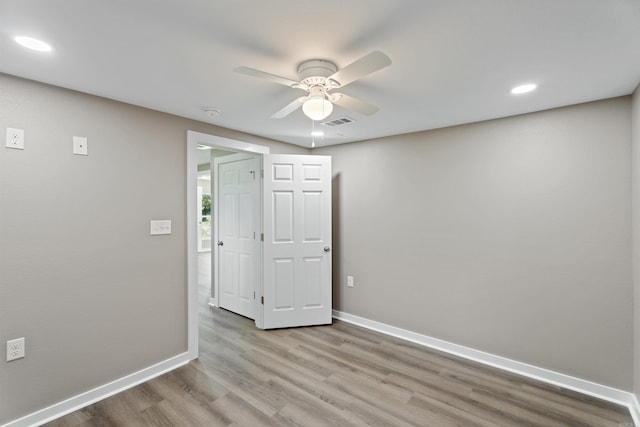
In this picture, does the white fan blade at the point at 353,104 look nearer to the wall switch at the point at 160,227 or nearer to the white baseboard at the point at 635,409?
the wall switch at the point at 160,227

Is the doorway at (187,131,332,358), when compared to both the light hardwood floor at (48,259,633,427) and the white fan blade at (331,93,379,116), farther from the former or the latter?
the white fan blade at (331,93,379,116)

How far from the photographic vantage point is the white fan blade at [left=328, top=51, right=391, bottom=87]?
1250mm

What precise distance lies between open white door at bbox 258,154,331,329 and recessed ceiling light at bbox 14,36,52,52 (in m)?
2.09

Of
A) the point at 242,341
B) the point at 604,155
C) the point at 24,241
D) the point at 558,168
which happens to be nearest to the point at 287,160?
the point at 242,341

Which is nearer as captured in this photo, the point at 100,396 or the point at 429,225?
the point at 100,396

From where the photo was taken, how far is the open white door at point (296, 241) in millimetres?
3473

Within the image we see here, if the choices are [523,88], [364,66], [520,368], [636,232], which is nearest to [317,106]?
[364,66]

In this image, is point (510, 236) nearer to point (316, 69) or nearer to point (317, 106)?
point (317, 106)

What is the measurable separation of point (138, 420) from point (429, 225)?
116 inches

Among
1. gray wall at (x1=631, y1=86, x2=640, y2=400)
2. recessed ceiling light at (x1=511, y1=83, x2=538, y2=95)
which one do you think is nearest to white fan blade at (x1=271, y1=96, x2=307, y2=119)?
recessed ceiling light at (x1=511, y1=83, x2=538, y2=95)

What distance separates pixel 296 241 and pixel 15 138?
251 centimetres

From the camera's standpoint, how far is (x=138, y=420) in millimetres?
1984

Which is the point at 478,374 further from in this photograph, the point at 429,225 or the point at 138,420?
the point at 138,420

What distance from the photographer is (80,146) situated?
7.04 ft
